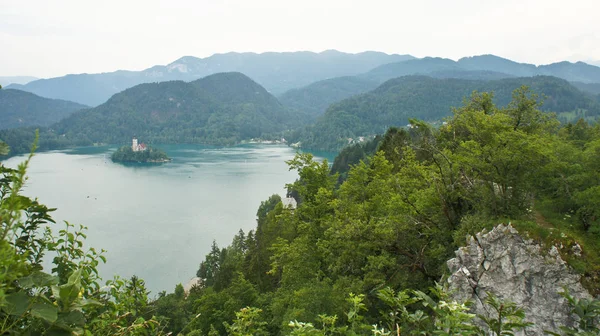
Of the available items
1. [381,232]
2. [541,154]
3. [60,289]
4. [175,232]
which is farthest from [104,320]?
[175,232]

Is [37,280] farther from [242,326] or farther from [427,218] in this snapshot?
[427,218]

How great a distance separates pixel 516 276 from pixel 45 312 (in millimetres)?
9728

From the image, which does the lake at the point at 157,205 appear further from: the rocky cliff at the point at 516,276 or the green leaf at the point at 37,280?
the green leaf at the point at 37,280

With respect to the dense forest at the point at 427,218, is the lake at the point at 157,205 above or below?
below

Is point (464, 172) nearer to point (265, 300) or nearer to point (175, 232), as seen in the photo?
point (265, 300)

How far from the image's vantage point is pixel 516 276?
28.9 feet

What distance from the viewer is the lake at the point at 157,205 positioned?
3497cm

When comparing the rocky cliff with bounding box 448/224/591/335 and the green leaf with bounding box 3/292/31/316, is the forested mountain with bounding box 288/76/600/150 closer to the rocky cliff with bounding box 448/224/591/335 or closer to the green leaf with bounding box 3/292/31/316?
the rocky cliff with bounding box 448/224/591/335

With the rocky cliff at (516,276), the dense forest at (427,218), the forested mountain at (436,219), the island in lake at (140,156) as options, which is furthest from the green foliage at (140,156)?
the rocky cliff at (516,276)

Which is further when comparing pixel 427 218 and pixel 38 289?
pixel 427 218

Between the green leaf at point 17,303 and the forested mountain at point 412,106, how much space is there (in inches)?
5290

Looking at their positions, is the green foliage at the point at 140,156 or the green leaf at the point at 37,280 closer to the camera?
the green leaf at the point at 37,280

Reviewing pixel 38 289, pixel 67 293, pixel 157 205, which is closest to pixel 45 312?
pixel 67 293

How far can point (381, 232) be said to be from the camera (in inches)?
416
